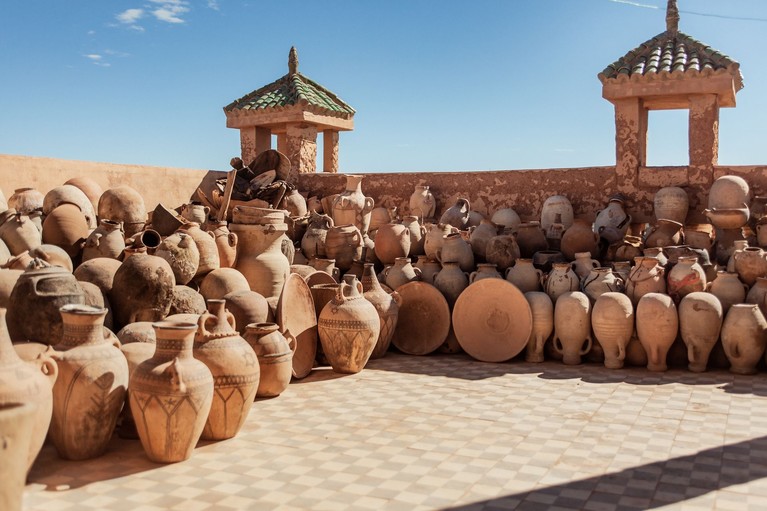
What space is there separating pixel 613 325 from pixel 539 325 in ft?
2.41

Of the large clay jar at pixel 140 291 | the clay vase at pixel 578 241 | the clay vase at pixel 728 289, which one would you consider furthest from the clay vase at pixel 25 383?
the clay vase at pixel 578 241

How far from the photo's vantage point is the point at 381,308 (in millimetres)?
7430

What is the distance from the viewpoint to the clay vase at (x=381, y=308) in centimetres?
743

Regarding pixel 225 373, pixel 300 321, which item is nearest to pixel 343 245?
pixel 300 321

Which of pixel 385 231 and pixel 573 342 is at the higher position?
pixel 385 231

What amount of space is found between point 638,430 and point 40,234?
232 inches

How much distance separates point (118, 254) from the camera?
23.0 ft

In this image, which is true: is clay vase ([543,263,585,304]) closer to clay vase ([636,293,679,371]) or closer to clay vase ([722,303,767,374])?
clay vase ([636,293,679,371])

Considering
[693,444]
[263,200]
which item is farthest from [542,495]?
[263,200]

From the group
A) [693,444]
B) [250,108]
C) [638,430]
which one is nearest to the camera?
[693,444]

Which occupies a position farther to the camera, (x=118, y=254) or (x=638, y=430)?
(x=118, y=254)

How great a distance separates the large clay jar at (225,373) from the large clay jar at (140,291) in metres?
0.95

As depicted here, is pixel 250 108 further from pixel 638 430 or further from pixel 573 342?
pixel 638 430

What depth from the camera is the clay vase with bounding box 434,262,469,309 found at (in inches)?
316
